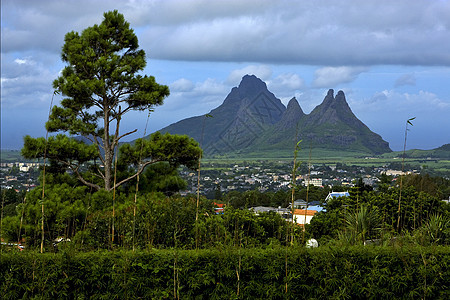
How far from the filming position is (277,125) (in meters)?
144

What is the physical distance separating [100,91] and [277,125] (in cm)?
13277

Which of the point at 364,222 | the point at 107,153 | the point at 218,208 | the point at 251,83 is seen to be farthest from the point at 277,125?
the point at 364,222

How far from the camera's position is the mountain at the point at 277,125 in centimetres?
10550

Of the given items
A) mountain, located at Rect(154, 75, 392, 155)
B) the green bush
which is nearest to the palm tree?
the green bush

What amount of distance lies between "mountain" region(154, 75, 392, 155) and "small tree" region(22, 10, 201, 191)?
236 feet

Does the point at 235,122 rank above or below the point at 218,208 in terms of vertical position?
above

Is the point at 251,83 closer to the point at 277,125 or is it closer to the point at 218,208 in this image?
the point at 277,125

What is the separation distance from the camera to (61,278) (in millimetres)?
4383

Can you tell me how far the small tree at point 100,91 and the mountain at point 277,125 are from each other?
7178cm

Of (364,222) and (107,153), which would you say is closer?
(364,222)

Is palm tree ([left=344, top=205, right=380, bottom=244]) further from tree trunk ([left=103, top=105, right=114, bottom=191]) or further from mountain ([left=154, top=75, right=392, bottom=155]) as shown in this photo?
mountain ([left=154, top=75, right=392, bottom=155])

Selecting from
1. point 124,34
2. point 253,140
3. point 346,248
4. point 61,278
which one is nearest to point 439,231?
point 346,248

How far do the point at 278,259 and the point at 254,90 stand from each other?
163 m

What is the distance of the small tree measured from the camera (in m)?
12.5
